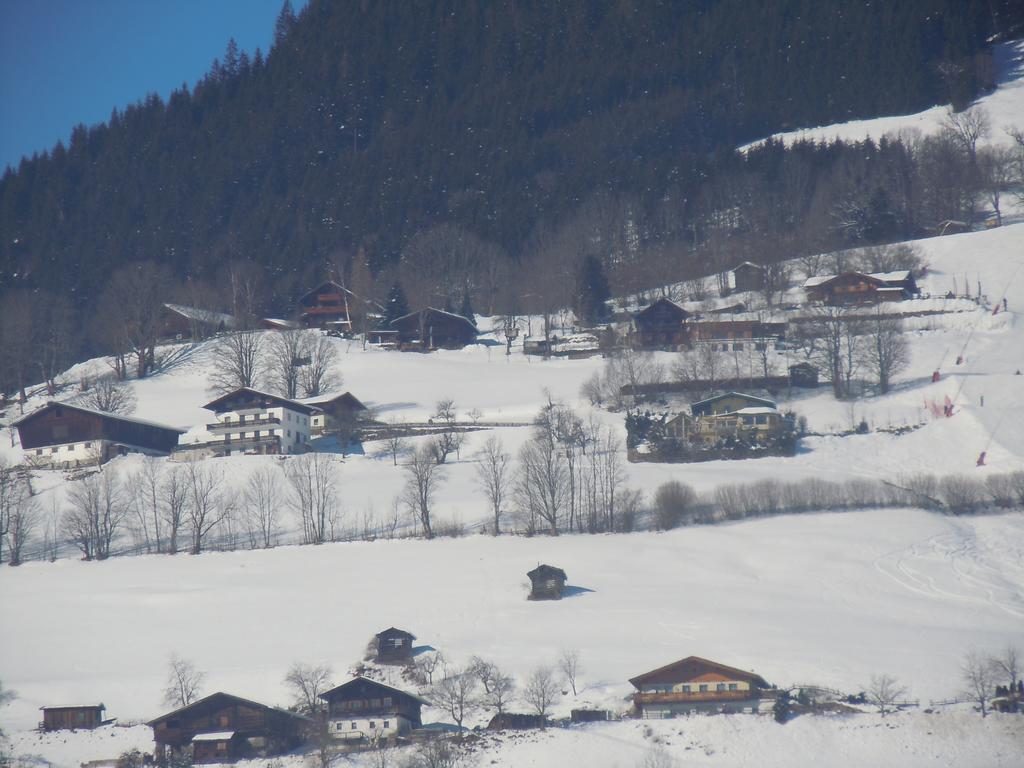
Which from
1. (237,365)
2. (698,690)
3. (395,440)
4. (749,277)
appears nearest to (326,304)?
(237,365)

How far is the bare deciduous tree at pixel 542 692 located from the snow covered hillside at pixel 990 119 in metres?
88.6

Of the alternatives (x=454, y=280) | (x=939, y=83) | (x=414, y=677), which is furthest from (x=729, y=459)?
(x=939, y=83)

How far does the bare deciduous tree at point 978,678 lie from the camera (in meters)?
33.2

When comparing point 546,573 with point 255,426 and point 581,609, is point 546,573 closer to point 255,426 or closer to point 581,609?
point 581,609

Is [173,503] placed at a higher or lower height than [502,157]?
lower

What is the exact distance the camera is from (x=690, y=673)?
112ft

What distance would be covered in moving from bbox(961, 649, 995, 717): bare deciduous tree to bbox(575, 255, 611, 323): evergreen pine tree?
163 feet

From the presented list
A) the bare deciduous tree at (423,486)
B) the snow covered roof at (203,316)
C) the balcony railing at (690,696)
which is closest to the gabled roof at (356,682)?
the balcony railing at (690,696)

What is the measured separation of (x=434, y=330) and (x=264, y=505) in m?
30.5

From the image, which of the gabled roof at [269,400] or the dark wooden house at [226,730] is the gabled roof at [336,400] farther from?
the dark wooden house at [226,730]

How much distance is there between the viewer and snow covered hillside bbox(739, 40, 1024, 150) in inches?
4562

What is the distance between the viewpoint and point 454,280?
322 feet

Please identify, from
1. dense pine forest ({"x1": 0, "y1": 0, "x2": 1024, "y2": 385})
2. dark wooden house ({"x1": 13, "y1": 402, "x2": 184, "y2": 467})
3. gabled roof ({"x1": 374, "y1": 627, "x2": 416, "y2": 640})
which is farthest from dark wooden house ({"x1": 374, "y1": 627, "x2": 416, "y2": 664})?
dense pine forest ({"x1": 0, "y1": 0, "x2": 1024, "y2": 385})

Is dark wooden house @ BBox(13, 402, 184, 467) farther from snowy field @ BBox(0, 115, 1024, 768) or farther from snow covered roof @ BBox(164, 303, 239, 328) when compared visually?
snow covered roof @ BBox(164, 303, 239, 328)
